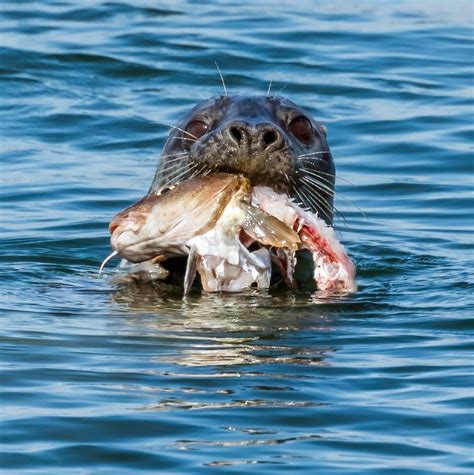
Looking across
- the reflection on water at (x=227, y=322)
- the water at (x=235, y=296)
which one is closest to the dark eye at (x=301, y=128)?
the water at (x=235, y=296)

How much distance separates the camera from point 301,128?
9672mm

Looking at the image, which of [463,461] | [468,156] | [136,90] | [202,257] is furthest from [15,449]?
[136,90]

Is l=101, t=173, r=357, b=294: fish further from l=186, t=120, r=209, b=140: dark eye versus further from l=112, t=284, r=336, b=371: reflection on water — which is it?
l=186, t=120, r=209, b=140: dark eye

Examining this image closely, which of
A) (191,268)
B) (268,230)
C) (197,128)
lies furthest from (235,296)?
(197,128)

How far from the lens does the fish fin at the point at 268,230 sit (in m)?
8.23

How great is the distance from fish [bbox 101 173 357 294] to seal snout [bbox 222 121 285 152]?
21 centimetres

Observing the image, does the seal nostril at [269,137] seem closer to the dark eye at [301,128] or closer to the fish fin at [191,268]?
the fish fin at [191,268]

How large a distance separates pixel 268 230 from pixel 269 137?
0.59 m

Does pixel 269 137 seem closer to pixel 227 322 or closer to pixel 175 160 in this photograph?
pixel 175 160

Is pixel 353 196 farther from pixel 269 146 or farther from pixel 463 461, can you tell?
pixel 463 461

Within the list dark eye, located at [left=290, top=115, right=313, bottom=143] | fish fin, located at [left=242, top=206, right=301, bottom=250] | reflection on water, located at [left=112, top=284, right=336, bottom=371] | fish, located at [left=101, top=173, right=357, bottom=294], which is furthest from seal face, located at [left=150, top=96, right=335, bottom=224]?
reflection on water, located at [left=112, top=284, right=336, bottom=371]

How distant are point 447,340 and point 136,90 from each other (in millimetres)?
8861

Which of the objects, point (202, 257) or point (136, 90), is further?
point (136, 90)

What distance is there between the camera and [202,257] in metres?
8.44
